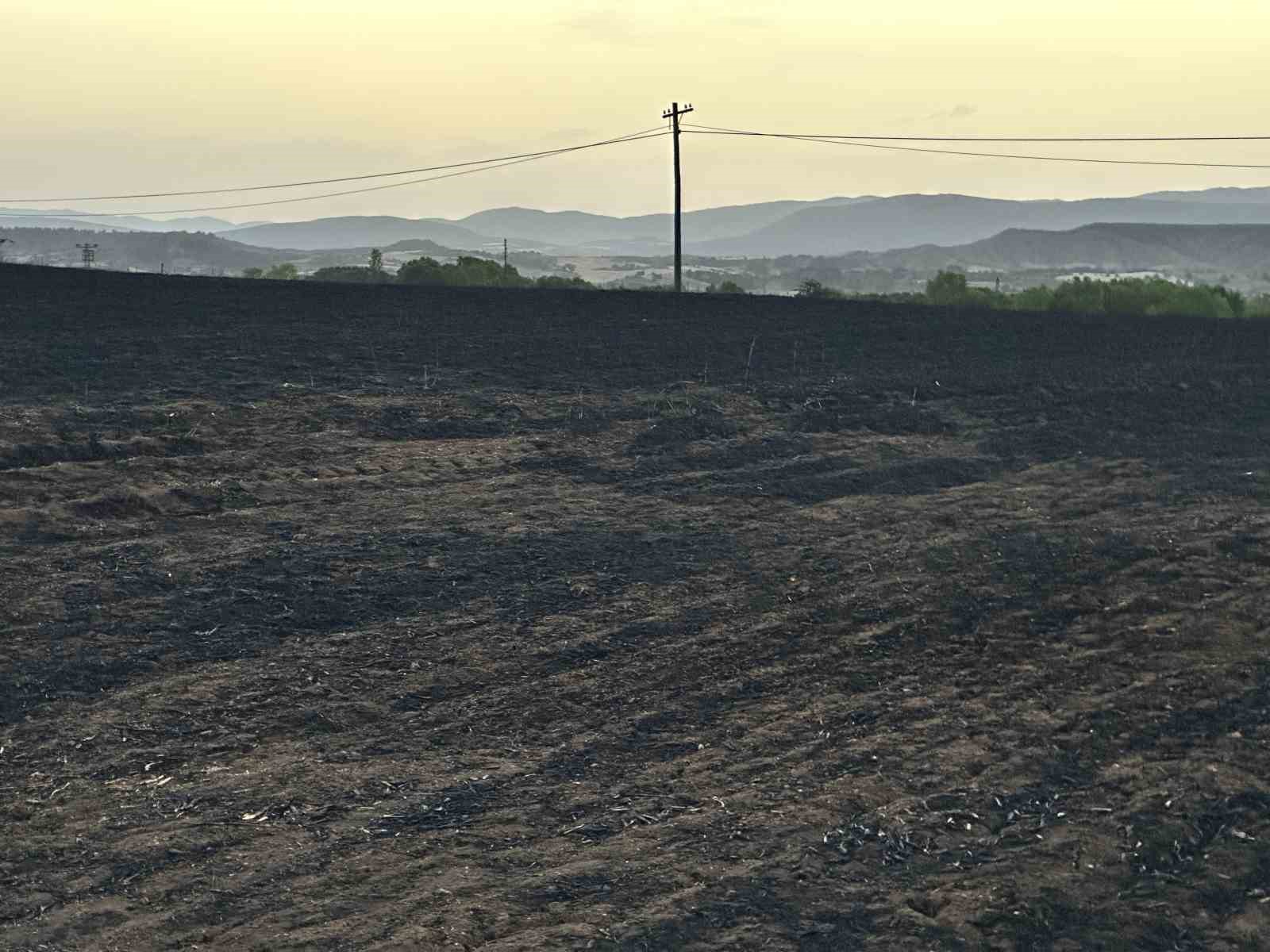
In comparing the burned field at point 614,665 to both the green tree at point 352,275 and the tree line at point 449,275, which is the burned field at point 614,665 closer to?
the tree line at point 449,275

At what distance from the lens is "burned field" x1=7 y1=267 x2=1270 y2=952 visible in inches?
271

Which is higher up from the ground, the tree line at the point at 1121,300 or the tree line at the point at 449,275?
the tree line at the point at 449,275

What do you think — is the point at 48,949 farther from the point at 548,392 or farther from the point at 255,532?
the point at 548,392

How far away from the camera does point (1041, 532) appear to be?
14.2 m

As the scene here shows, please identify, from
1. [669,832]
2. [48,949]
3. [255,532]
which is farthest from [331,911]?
[255,532]

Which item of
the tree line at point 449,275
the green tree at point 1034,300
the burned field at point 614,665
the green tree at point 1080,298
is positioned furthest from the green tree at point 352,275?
the burned field at point 614,665

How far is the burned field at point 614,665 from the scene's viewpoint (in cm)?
689

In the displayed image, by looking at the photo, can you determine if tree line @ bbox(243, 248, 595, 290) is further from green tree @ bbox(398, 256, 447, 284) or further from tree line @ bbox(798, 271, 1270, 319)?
tree line @ bbox(798, 271, 1270, 319)

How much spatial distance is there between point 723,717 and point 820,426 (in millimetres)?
10517

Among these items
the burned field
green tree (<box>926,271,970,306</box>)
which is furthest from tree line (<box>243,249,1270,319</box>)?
the burned field

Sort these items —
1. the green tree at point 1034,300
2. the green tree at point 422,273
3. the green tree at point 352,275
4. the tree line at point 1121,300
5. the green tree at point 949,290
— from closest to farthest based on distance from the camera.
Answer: the tree line at point 1121,300
the green tree at point 1034,300
the green tree at point 949,290
the green tree at point 422,273
the green tree at point 352,275

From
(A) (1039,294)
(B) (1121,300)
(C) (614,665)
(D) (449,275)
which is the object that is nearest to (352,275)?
(D) (449,275)

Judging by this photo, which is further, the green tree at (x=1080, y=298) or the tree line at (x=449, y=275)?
the tree line at (x=449, y=275)

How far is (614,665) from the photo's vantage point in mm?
10188
